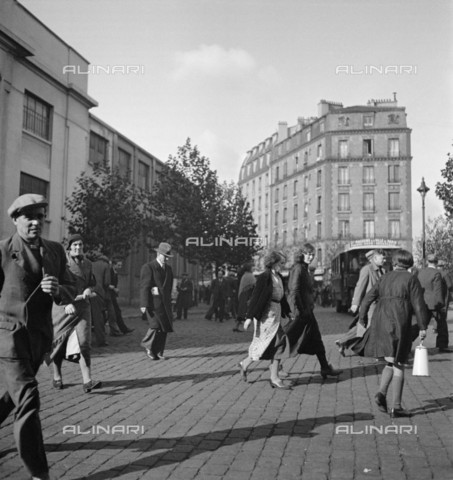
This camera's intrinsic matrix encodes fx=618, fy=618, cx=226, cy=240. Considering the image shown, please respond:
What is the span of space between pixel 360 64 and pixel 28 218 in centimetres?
563

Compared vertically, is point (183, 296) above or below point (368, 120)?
below

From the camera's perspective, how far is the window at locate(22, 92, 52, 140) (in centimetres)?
1772

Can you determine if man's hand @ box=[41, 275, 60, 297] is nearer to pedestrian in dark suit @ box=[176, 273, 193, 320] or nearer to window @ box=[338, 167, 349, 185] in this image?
pedestrian in dark suit @ box=[176, 273, 193, 320]

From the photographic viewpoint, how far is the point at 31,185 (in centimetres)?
1784

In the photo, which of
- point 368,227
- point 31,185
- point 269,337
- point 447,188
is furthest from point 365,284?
point 368,227

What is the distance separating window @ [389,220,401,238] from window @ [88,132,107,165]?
4188cm

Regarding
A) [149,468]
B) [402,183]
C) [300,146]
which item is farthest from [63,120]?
[402,183]

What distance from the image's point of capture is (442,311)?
1145 cm

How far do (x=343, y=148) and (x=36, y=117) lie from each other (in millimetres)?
37876

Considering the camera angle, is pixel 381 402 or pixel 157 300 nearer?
pixel 381 402

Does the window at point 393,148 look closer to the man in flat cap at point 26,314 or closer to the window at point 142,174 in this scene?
the window at point 142,174

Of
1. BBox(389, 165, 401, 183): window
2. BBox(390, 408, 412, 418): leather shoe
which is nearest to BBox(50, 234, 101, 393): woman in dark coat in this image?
BBox(390, 408, 412, 418): leather shoe

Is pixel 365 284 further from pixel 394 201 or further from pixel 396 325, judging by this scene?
pixel 394 201

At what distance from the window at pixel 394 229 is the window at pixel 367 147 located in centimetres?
804
